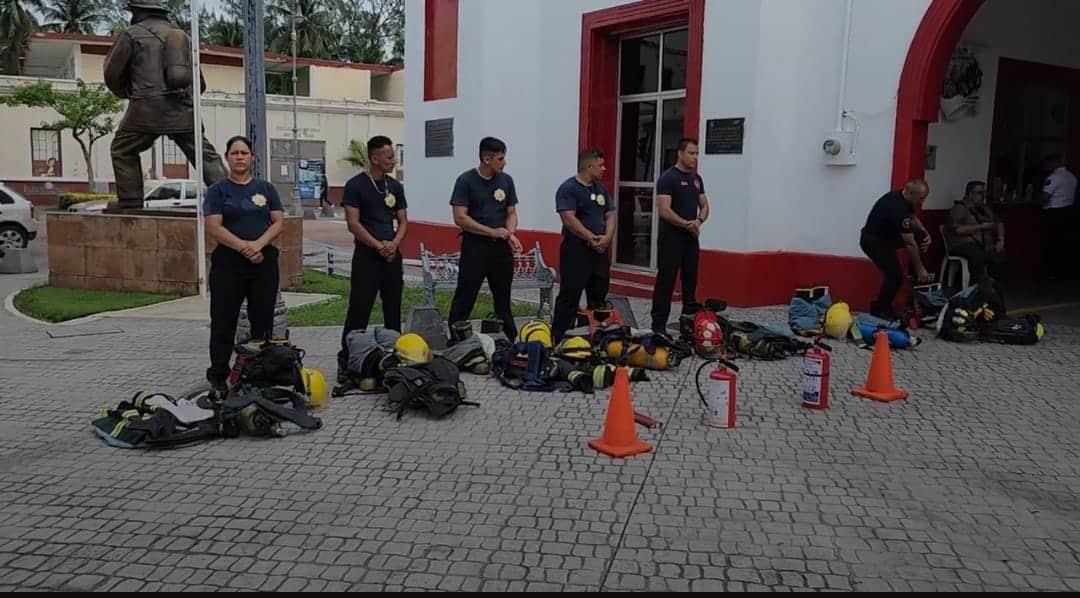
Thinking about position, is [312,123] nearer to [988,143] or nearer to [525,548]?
[988,143]

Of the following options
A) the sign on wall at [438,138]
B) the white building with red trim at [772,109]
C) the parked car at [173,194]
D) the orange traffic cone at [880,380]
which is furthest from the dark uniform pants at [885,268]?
the parked car at [173,194]

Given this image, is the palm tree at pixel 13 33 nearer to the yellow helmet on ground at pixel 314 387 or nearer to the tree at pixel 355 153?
the tree at pixel 355 153

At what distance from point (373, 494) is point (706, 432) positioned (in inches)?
90.9

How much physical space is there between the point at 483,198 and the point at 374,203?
1034 mm

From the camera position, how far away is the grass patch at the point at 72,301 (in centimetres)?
1053

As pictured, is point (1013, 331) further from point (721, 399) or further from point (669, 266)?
point (721, 399)

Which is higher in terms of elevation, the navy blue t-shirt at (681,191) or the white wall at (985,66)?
the white wall at (985,66)

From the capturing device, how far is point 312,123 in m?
40.6

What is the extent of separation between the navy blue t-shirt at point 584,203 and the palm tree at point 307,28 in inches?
2065

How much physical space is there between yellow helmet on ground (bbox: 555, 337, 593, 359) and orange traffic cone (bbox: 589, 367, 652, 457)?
5.37ft

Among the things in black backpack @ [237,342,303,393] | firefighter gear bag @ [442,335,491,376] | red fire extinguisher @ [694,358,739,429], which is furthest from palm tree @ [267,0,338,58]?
red fire extinguisher @ [694,358,739,429]

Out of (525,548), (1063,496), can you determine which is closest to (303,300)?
(525,548)

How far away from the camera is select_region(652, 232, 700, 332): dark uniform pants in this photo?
873 cm

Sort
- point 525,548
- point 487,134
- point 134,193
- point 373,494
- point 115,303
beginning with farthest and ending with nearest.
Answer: point 487,134 < point 134,193 < point 115,303 < point 373,494 < point 525,548
